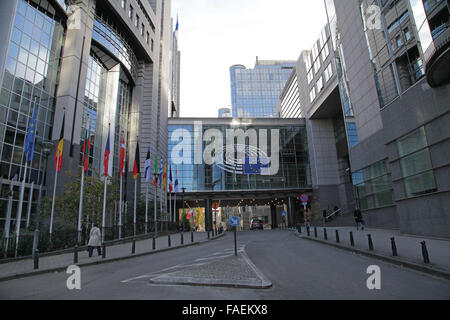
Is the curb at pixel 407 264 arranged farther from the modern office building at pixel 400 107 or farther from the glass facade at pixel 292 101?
the glass facade at pixel 292 101

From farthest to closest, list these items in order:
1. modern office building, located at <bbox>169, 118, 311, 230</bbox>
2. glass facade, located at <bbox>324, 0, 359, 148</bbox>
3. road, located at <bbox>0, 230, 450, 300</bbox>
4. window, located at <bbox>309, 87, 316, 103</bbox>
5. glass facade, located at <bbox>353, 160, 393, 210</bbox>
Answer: window, located at <bbox>309, 87, 316, 103</bbox> → modern office building, located at <bbox>169, 118, 311, 230</bbox> → glass facade, located at <bbox>324, 0, 359, 148</bbox> → glass facade, located at <bbox>353, 160, 393, 210</bbox> → road, located at <bbox>0, 230, 450, 300</bbox>

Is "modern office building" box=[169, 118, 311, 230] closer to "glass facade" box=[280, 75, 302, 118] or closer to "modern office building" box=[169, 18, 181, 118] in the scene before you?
"glass facade" box=[280, 75, 302, 118]

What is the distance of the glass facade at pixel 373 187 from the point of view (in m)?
24.0

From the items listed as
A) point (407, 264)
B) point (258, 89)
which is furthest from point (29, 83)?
point (258, 89)

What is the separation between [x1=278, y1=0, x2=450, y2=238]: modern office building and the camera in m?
13.8

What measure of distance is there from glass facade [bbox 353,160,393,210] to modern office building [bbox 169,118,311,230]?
22.1m

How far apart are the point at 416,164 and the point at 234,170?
116 ft

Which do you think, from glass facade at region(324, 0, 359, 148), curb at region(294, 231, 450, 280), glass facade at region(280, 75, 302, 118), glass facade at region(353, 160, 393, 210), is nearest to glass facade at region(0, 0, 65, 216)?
curb at region(294, 231, 450, 280)

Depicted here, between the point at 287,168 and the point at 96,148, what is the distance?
33.1 meters

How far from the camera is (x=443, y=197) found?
46.1 ft

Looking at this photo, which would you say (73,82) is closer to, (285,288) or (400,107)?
(400,107)

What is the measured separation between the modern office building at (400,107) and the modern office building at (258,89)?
102138mm

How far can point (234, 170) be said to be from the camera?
1981 inches
